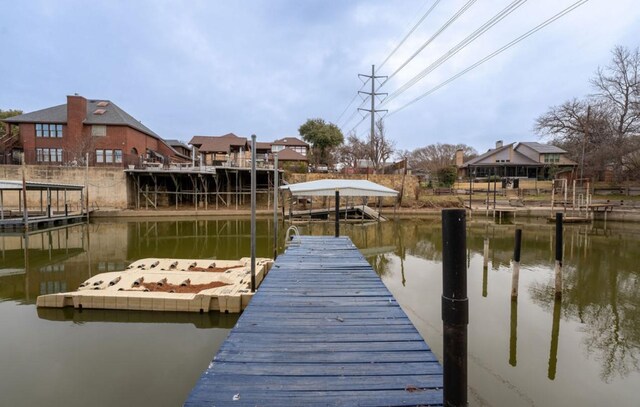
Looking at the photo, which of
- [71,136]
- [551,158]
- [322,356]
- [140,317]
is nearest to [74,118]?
[71,136]

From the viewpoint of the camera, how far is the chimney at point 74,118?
32844mm

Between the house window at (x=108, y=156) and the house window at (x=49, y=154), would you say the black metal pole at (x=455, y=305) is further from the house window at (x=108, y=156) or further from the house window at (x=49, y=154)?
the house window at (x=49, y=154)

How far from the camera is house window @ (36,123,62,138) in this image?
1304 inches

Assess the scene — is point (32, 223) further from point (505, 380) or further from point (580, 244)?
point (580, 244)

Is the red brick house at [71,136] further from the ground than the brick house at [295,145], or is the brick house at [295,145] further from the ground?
the brick house at [295,145]

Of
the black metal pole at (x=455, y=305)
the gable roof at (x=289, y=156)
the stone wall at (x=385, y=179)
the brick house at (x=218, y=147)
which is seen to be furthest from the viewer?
the gable roof at (x=289, y=156)

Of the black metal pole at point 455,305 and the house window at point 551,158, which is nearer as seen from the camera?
the black metal pole at point 455,305

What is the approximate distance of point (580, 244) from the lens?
53.1ft

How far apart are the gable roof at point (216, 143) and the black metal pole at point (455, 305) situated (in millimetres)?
38919

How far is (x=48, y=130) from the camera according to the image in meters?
33.2

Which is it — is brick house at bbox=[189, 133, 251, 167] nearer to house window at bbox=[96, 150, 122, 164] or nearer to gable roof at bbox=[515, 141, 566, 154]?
house window at bbox=[96, 150, 122, 164]

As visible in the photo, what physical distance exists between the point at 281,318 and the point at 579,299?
7.87 meters

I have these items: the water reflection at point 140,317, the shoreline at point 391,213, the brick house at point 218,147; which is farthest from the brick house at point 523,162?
the water reflection at point 140,317

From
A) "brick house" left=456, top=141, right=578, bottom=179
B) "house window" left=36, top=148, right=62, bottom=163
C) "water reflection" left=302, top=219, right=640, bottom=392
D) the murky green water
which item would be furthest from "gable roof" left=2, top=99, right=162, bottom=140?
"brick house" left=456, top=141, right=578, bottom=179
